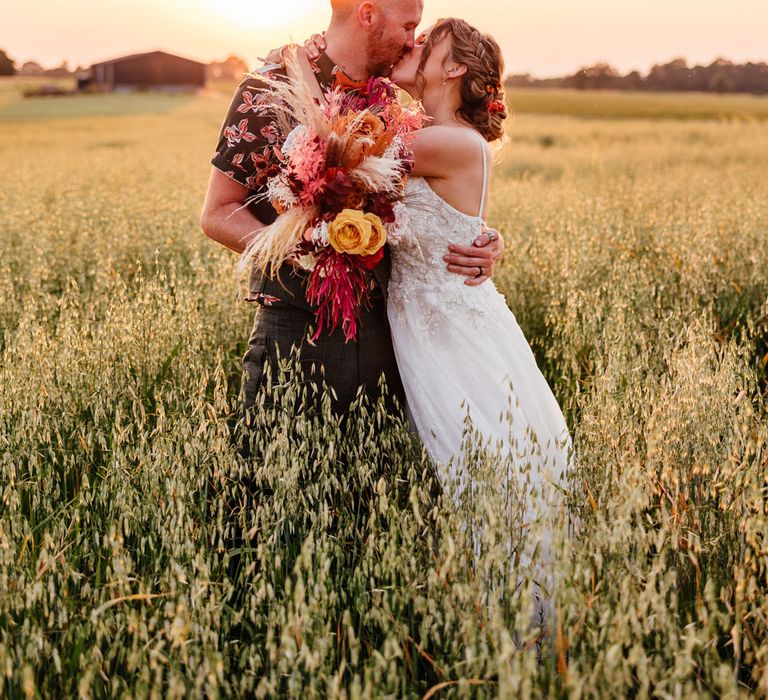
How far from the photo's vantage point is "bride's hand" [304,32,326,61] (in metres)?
2.71

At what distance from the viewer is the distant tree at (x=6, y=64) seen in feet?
249

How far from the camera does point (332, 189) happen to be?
2.26 meters

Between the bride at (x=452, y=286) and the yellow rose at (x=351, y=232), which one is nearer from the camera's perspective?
the yellow rose at (x=351, y=232)

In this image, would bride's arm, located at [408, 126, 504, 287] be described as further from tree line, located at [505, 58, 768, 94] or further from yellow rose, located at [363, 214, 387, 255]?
tree line, located at [505, 58, 768, 94]

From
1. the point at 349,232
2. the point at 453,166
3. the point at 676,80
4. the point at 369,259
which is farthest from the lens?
the point at 676,80

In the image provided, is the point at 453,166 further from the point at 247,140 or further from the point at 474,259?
the point at 247,140

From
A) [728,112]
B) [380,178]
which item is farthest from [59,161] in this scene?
[728,112]

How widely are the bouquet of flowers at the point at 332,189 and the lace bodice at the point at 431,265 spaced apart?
278 mm

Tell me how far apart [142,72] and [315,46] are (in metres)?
74.6

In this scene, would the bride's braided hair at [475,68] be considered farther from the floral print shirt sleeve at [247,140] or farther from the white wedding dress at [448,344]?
the floral print shirt sleeve at [247,140]

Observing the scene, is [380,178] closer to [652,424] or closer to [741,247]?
[652,424]

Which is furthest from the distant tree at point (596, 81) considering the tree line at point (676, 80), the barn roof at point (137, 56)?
the barn roof at point (137, 56)

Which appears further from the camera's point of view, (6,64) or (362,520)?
(6,64)

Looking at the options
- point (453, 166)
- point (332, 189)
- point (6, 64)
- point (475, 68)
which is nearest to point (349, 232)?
point (332, 189)
